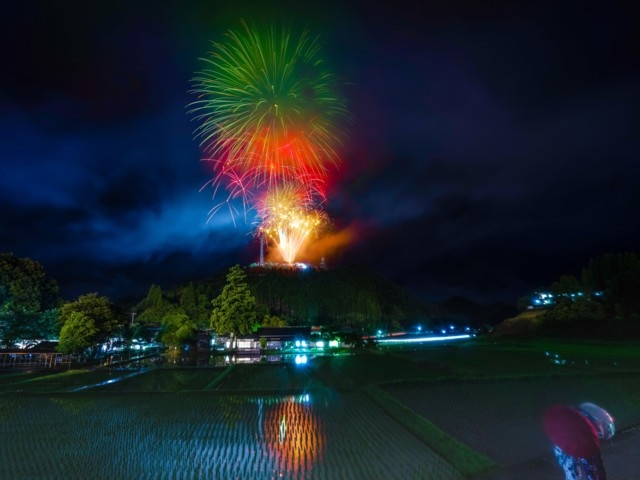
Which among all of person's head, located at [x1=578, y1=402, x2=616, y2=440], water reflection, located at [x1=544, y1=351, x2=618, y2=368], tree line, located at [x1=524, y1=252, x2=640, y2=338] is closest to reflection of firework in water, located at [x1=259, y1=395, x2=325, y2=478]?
person's head, located at [x1=578, y1=402, x2=616, y2=440]

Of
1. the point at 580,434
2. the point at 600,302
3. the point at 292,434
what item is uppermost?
the point at 600,302

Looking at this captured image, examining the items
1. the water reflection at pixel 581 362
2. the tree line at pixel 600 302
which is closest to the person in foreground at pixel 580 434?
the water reflection at pixel 581 362

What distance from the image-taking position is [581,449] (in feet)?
11.1

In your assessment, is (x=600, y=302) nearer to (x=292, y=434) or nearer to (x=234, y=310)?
(x=234, y=310)

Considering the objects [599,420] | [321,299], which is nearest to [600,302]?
[599,420]

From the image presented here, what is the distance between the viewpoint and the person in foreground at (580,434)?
3301 millimetres

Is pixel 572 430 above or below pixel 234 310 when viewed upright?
below

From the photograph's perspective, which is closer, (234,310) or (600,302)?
(234,310)

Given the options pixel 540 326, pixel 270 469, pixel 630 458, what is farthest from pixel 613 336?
pixel 270 469

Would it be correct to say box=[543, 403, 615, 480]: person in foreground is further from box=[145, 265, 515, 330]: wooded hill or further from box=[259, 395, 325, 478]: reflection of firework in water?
box=[145, 265, 515, 330]: wooded hill

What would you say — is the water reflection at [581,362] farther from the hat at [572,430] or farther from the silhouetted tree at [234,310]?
the silhouetted tree at [234,310]

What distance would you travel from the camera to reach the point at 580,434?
10.9 feet

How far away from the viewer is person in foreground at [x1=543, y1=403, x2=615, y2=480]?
3.30 meters

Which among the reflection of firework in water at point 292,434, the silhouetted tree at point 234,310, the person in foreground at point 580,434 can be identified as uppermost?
the silhouetted tree at point 234,310
